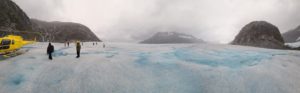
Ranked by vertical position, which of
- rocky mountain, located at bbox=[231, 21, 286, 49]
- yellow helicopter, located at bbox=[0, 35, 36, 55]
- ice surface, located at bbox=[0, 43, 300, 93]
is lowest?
ice surface, located at bbox=[0, 43, 300, 93]

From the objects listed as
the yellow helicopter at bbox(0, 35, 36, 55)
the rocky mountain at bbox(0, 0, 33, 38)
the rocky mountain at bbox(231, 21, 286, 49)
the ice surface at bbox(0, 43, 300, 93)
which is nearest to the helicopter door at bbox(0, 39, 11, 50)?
the yellow helicopter at bbox(0, 35, 36, 55)

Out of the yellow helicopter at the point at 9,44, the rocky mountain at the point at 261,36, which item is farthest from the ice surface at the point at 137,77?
the rocky mountain at the point at 261,36

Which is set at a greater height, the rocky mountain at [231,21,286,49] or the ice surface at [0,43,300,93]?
the rocky mountain at [231,21,286,49]

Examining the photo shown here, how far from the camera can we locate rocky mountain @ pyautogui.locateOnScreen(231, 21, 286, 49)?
550 ft

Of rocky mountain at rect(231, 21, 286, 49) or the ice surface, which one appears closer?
the ice surface

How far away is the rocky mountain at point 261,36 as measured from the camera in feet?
550

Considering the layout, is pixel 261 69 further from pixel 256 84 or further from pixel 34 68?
pixel 34 68

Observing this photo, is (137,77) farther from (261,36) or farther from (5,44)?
(261,36)

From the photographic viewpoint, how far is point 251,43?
174m

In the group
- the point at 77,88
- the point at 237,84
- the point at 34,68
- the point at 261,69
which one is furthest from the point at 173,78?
the point at 34,68

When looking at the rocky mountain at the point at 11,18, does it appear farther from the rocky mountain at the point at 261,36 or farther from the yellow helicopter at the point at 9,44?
the rocky mountain at the point at 261,36

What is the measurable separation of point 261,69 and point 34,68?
18810 millimetres

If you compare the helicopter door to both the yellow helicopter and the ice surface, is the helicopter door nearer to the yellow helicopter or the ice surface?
the yellow helicopter

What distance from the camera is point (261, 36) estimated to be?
175 meters
